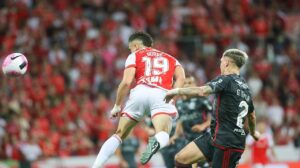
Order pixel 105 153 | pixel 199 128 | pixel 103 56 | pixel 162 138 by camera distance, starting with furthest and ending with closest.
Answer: pixel 103 56 → pixel 199 128 → pixel 105 153 → pixel 162 138

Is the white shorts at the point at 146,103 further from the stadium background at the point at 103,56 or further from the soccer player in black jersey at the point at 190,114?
the stadium background at the point at 103,56

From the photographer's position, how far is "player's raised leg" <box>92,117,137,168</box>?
1070cm

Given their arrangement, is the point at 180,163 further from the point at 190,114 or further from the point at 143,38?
the point at 190,114

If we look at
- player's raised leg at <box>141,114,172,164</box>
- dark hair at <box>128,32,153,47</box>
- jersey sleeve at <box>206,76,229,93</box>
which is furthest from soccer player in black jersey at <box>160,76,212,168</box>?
jersey sleeve at <box>206,76,229,93</box>

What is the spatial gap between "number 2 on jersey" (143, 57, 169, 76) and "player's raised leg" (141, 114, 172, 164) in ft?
2.00

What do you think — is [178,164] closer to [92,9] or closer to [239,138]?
[239,138]

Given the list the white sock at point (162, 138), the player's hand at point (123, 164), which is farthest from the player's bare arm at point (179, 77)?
the player's hand at point (123, 164)

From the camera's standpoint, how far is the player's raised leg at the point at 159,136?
1015 cm

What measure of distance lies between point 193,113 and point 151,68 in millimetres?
2394

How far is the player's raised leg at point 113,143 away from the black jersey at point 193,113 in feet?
7.37

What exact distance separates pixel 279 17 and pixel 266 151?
7810 millimetres

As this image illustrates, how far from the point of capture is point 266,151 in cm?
1717

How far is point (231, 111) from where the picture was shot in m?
10.0

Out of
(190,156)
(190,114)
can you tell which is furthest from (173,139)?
(190,156)
